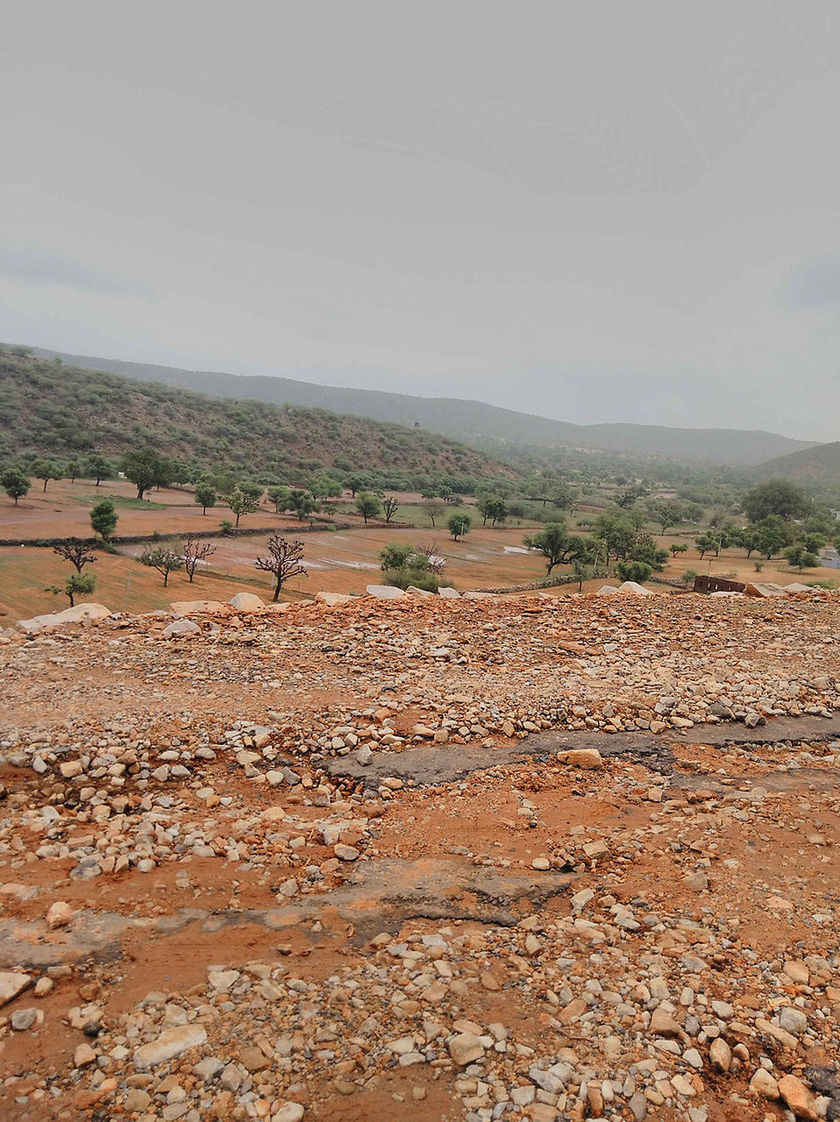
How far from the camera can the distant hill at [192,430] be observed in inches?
3942

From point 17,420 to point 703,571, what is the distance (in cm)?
10801

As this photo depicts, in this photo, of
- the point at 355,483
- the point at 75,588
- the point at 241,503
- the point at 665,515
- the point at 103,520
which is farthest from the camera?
the point at 355,483

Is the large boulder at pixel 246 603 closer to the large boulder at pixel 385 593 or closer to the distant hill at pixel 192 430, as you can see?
the large boulder at pixel 385 593

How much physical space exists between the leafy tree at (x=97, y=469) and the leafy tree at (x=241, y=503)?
83.2 feet

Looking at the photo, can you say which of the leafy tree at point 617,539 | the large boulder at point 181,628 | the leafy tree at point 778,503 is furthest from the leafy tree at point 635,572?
the leafy tree at point 778,503

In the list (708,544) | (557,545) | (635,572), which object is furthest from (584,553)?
(708,544)

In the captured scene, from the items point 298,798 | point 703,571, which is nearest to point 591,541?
point 703,571

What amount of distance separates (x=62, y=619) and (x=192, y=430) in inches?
4811

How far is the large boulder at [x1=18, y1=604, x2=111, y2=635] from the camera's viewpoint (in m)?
8.36

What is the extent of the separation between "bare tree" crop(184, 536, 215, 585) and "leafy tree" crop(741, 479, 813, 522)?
9668 cm

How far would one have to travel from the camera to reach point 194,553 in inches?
1783

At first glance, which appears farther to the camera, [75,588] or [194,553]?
[194,553]

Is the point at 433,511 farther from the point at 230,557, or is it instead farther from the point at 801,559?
the point at 801,559

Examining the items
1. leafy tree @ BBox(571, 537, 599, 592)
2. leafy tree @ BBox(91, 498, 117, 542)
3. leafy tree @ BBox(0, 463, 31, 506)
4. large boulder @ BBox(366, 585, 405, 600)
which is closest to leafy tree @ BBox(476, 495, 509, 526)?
leafy tree @ BBox(571, 537, 599, 592)
